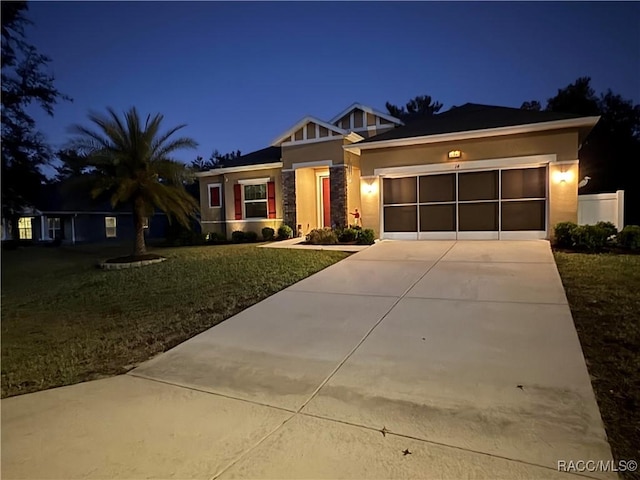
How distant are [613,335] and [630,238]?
23.7ft

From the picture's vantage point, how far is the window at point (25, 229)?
25.6m

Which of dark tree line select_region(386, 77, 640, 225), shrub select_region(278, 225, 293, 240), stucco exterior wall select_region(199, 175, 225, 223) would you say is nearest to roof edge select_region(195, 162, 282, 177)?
stucco exterior wall select_region(199, 175, 225, 223)

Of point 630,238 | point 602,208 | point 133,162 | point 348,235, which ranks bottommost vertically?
point 630,238

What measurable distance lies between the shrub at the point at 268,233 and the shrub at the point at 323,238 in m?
3.93

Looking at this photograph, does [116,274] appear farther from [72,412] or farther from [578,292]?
[578,292]

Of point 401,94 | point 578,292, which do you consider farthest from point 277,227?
point 401,94

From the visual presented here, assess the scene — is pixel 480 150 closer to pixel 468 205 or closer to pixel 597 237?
pixel 468 205

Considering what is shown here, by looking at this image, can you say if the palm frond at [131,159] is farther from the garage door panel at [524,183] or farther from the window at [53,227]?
the window at [53,227]

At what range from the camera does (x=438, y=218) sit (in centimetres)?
1298

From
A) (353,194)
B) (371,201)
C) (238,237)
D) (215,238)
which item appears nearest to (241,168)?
(238,237)

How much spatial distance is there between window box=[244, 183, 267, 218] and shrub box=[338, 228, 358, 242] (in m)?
6.36

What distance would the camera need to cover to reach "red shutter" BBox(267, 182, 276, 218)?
58.5ft

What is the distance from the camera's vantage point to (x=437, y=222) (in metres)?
13.0

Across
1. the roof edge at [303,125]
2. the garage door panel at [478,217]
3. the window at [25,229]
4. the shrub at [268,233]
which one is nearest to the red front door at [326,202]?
the shrub at [268,233]
